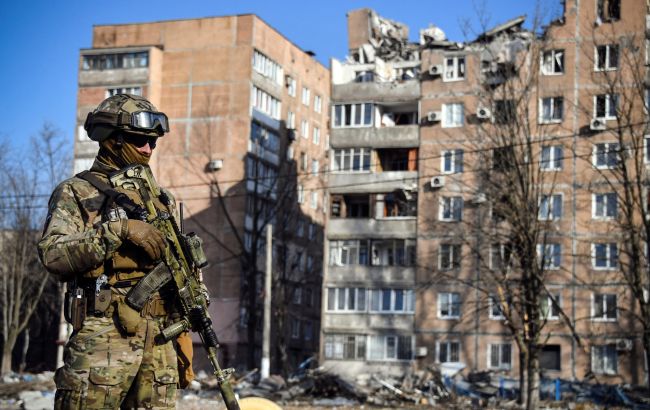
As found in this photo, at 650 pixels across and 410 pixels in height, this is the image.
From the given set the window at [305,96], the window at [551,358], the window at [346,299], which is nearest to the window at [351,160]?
the window at [346,299]

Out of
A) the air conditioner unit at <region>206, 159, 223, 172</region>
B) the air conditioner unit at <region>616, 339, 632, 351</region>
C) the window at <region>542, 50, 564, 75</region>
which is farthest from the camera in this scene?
the air conditioner unit at <region>206, 159, 223, 172</region>

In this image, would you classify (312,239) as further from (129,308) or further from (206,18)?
(129,308)

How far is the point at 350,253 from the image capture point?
64250mm

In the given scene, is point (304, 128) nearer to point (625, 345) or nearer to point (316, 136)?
point (316, 136)

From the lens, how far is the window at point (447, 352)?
60094mm

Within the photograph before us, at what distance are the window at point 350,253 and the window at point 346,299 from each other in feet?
5.16

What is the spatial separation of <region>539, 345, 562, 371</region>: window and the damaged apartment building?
6 centimetres

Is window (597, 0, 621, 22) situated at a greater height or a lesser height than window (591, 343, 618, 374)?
greater

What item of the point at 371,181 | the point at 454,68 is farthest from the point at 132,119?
the point at 454,68

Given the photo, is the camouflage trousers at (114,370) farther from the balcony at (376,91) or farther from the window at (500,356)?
the balcony at (376,91)

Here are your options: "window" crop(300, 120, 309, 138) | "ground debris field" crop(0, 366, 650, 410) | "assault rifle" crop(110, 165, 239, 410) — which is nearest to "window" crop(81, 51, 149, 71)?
"window" crop(300, 120, 309, 138)

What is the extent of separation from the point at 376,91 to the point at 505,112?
91.4 ft

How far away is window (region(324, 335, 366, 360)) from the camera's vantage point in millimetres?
62312

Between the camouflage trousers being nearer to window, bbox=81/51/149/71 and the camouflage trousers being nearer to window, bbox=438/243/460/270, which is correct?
window, bbox=438/243/460/270
